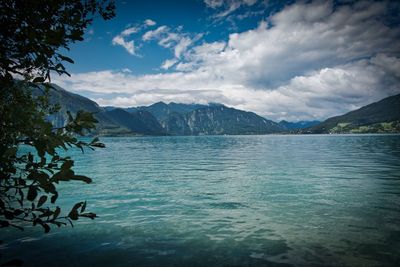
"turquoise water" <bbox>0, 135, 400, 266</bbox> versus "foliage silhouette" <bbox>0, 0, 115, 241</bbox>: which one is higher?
"foliage silhouette" <bbox>0, 0, 115, 241</bbox>

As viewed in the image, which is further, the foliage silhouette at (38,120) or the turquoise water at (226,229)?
the turquoise water at (226,229)

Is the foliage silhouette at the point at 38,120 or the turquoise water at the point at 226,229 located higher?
the foliage silhouette at the point at 38,120

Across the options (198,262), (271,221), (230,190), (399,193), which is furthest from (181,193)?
(399,193)

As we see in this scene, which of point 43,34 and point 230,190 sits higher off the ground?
point 43,34

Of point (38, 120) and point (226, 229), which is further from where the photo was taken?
point (226, 229)

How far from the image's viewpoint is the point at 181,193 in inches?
1049

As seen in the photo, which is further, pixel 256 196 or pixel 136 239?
pixel 256 196

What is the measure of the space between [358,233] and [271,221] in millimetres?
4806

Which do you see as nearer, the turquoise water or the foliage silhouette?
the foliage silhouette

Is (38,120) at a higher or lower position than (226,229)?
higher

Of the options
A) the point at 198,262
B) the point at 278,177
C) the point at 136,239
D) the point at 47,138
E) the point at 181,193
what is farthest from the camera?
the point at 278,177

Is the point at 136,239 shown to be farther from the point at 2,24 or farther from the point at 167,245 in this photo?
the point at 2,24

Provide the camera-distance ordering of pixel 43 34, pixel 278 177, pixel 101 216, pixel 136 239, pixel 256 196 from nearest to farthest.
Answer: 1. pixel 43 34
2. pixel 136 239
3. pixel 101 216
4. pixel 256 196
5. pixel 278 177

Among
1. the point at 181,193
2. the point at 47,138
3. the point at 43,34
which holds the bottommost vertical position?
the point at 181,193
